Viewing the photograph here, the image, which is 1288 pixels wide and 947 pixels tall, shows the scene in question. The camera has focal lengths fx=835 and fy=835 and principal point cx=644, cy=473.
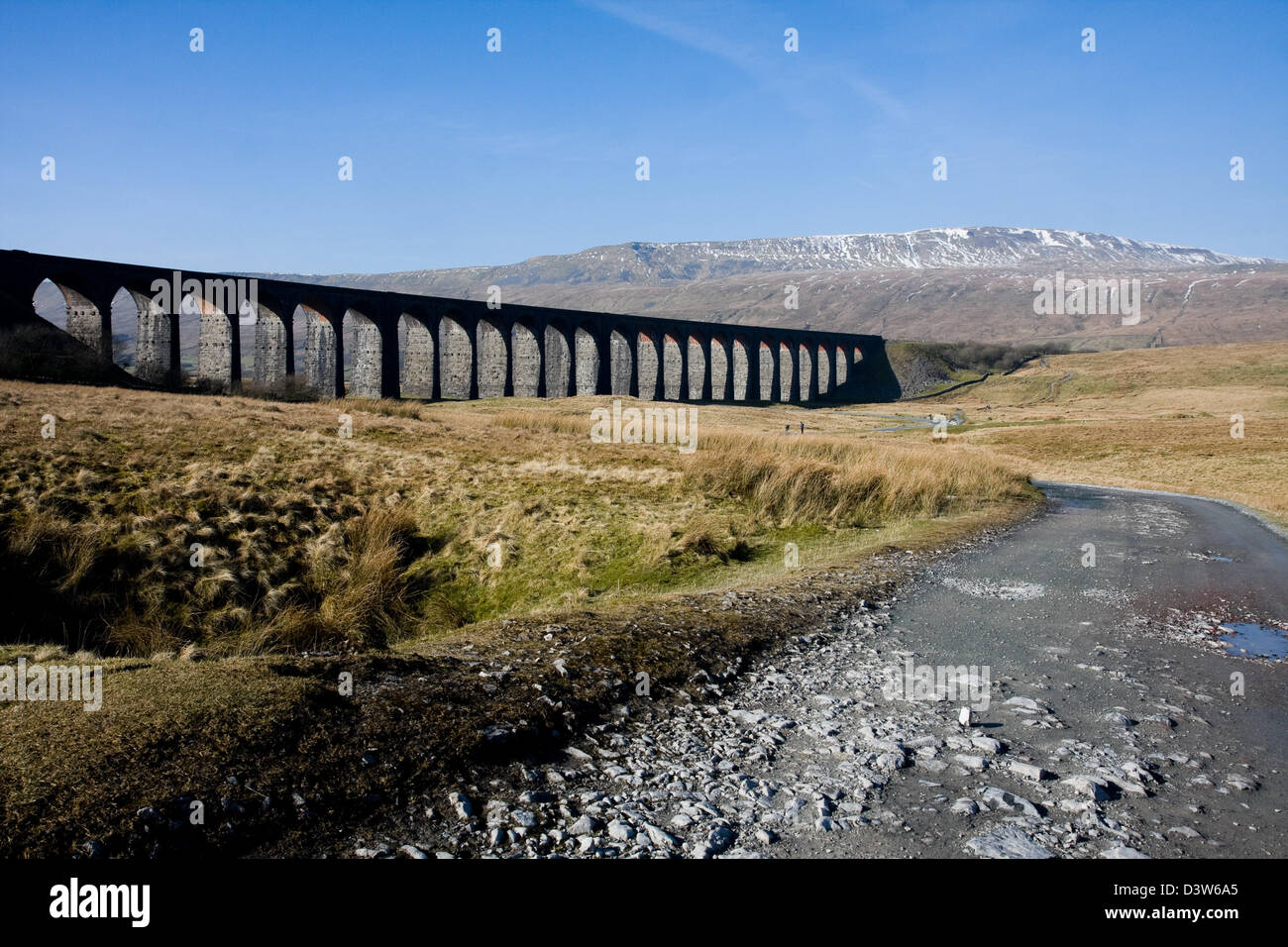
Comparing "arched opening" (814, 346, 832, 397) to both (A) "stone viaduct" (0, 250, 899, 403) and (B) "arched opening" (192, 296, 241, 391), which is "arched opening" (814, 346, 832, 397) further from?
(B) "arched opening" (192, 296, 241, 391)

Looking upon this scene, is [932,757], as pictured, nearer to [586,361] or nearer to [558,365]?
[558,365]

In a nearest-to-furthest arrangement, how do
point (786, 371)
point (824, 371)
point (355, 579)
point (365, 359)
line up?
point (355, 579), point (365, 359), point (786, 371), point (824, 371)

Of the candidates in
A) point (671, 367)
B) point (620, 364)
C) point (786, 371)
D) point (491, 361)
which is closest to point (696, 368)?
point (671, 367)

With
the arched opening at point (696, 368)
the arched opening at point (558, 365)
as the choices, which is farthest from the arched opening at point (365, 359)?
the arched opening at point (696, 368)

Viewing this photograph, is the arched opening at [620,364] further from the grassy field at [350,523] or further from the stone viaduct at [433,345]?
the grassy field at [350,523]

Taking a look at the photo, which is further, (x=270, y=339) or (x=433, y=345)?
(x=433, y=345)

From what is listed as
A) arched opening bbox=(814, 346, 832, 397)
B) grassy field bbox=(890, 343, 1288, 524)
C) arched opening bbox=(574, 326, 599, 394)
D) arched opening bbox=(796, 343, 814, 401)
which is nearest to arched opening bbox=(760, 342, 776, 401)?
arched opening bbox=(796, 343, 814, 401)
